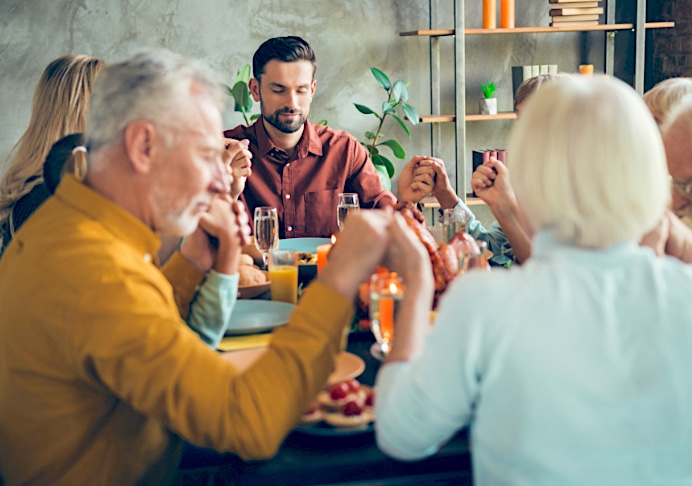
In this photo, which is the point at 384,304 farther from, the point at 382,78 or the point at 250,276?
the point at 382,78

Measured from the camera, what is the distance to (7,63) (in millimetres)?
4637

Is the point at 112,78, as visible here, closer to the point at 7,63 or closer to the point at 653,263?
the point at 653,263

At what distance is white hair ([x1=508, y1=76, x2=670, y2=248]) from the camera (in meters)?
0.94

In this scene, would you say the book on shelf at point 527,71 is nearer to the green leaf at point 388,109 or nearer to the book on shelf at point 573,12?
the book on shelf at point 573,12

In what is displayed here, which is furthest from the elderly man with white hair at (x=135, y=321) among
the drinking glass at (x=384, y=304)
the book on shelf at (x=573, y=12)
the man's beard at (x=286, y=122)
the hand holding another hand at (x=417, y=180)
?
the book on shelf at (x=573, y=12)

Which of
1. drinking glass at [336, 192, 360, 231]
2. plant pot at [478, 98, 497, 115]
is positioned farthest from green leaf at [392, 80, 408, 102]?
drinking glass at [336, 192, 360, 231]

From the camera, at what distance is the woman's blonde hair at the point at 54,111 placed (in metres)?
2.47

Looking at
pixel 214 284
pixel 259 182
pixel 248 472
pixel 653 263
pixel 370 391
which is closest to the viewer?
pixel 653 263

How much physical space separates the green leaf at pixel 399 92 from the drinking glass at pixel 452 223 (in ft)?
7.28

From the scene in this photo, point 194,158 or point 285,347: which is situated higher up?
point 194,158

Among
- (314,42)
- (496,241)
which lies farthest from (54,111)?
(314,42)

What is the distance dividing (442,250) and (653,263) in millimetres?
867

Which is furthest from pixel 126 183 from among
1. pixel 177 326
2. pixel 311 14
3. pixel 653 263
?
pixel 311 14

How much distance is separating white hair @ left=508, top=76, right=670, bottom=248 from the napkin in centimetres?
82
